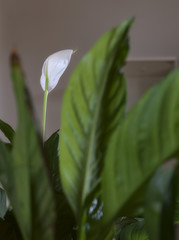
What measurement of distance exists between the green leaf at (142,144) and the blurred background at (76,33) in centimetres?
142

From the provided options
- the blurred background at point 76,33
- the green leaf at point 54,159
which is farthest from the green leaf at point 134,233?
the blurred background at point 76,33

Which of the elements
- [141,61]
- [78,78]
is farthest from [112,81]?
[141,61]

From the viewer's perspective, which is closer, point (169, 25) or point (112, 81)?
point (112, 81)

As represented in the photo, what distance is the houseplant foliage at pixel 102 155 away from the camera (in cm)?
11

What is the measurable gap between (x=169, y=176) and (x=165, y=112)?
0.07 feet

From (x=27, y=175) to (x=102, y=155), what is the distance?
0.04 m

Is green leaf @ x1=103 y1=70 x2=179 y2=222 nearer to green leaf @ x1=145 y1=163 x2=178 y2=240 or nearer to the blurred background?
green leaf @ x1=145 y1=163 x2=178 y2=240

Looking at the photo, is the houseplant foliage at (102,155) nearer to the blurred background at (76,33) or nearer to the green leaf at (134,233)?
the green leaf at (134,233)

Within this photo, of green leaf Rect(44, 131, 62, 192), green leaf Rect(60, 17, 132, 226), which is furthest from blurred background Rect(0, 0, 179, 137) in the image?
green leaf Rect(60, 17, 132, 226)

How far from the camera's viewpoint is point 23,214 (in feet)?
0.41

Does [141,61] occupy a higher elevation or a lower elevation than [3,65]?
lower

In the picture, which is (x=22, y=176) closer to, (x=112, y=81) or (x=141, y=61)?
(x=112, y=81)

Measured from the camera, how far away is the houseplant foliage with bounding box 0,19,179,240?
110mm

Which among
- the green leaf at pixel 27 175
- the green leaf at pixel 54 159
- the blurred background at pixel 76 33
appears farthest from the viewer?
the blurred background at pixel 76 33
